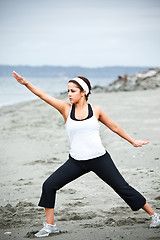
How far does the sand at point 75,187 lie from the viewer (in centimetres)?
501

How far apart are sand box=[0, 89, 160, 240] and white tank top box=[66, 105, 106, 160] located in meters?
1.01

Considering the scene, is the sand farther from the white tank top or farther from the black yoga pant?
the white tank top

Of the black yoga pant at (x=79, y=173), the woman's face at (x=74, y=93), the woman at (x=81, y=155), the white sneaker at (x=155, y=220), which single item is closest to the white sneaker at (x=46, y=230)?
the woman at (x=81, y=155)

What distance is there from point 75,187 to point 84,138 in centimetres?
287

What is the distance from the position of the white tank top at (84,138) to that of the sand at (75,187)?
39.9 inches

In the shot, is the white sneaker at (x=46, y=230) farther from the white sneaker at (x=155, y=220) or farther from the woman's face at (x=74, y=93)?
the woman's face at (x=74, y=93)

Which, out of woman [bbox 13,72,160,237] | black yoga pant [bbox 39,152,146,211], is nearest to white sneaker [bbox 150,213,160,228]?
woman [bbox 13,72,160,237]

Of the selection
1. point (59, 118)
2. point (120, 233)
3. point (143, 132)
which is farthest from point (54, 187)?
point (59, 118)

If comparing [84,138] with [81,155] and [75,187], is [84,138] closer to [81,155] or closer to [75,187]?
[81,155]

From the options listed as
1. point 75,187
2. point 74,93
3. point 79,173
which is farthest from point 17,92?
point 79,173

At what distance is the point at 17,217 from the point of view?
5.68m

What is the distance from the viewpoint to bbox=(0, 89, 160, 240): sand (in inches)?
197

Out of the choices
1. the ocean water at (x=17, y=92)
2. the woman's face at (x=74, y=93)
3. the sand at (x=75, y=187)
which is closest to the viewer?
the woman's face at (x=74, y=93)

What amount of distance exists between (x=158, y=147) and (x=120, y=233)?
5.23m
